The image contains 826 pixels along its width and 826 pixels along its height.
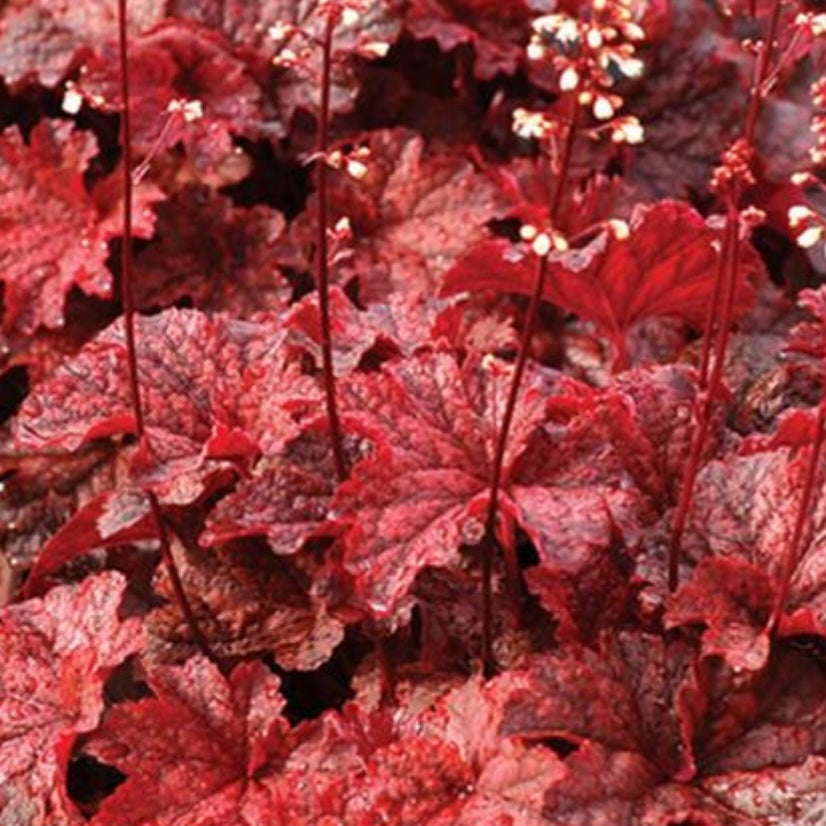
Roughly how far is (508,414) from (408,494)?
0.13m

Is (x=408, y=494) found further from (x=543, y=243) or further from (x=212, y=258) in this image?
(x=212, y=258)

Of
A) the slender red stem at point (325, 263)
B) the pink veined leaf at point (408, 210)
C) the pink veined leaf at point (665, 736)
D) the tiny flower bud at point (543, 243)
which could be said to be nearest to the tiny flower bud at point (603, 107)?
the tiny flower bud at point (543, 243)

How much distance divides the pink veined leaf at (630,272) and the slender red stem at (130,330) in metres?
0.42

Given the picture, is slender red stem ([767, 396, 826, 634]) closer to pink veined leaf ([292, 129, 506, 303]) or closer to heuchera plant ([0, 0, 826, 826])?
heuchera plant ([0, 0, 826, 826])

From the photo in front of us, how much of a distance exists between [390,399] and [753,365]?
0.58 m

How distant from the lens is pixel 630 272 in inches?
77.0

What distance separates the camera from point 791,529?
168cm

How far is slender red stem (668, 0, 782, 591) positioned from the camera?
1.47m

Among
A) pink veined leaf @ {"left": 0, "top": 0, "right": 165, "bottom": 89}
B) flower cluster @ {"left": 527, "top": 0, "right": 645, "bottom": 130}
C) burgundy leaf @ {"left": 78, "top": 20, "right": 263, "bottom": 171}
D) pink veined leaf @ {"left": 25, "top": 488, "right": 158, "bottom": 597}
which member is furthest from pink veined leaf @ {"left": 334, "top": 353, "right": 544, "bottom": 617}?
pink veined leaf @ {"left": 0, "top": 0, "right": 165, "bottom": 89}

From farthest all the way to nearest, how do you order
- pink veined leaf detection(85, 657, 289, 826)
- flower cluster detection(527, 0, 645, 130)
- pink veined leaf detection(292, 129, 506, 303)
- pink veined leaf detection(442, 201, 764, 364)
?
1. pink veined leaf detection(292, 129, 506, 303)
2. pink veined leaf detection(442, 201, 764, 364)
3. pink veined leaf detection(85, 657, 289, 826)
4. flower cluster detection(527, 0, 645, 130)

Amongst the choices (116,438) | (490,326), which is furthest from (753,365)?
(116,438)

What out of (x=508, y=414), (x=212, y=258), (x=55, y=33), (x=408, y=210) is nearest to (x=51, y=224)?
(x=212, y=258)

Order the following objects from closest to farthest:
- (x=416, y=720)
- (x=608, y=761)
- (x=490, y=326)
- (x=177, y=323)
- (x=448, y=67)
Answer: (x=608, y=761), (x=416, y=720), (x=177, y=323), (x=490, y=326), (x=448, y=67)

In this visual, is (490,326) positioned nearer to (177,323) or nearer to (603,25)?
(177,323)
